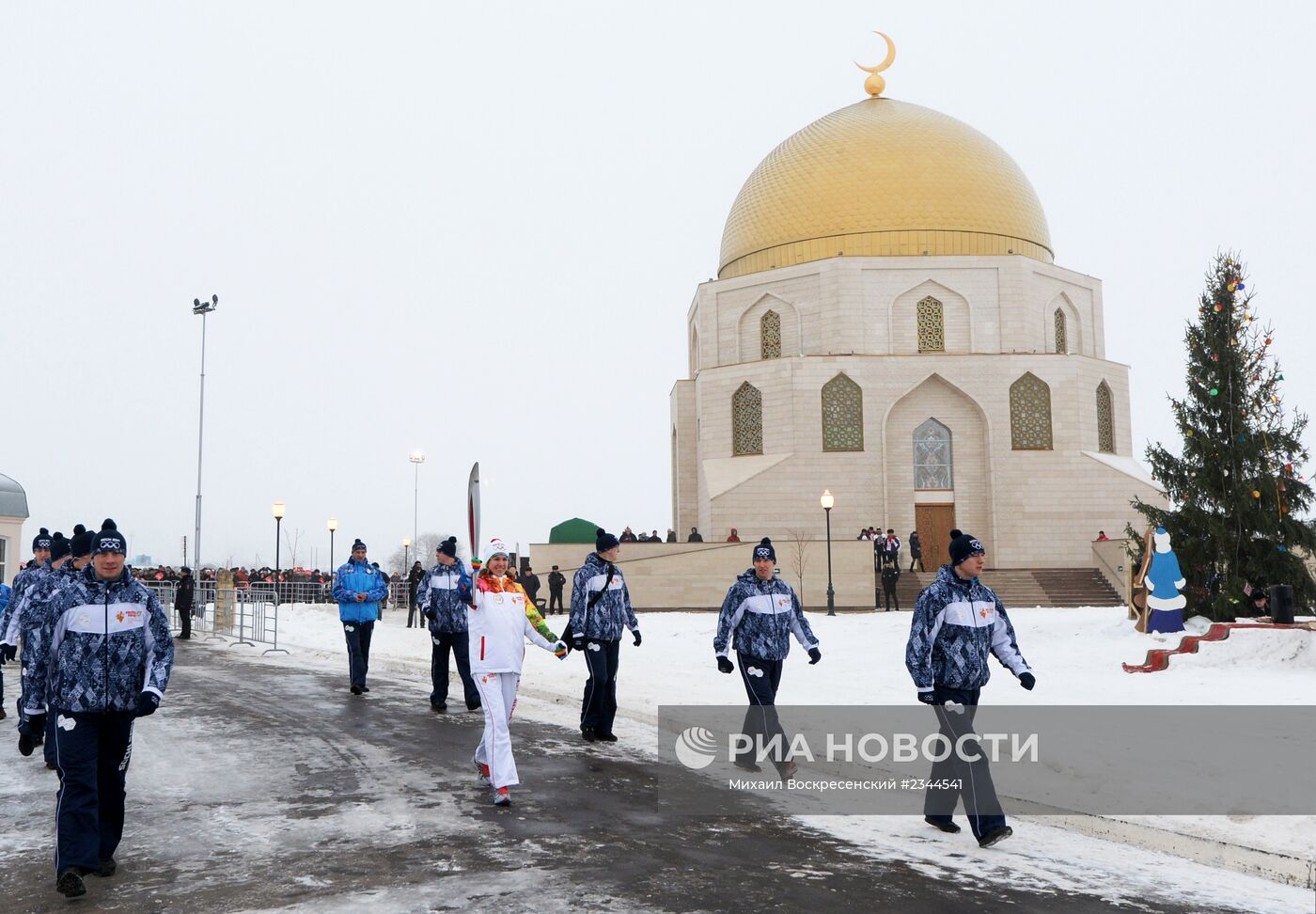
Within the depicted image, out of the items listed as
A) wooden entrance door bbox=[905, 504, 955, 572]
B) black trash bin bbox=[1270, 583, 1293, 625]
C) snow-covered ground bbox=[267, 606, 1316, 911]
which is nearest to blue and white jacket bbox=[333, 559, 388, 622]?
snow-covered ground bbox=[267, 606, 1316, 911]

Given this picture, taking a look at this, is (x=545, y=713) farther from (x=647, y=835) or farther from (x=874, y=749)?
(x=647, y=835)

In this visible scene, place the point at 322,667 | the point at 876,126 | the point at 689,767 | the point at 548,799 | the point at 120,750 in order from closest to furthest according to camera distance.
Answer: the point at 120,750
the point at 548,799
the point at 689,767
the point at 322,667
the point at 876,126

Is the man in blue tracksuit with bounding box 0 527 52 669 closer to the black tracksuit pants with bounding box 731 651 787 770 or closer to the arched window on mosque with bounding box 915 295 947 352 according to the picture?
the black tracksuit pants with bounding box 731 651 787 770

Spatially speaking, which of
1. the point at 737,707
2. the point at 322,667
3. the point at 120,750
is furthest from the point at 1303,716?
the point at 322,667

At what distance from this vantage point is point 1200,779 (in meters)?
7.55

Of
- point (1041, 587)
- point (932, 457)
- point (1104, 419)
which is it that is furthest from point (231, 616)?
point (1104, 419)

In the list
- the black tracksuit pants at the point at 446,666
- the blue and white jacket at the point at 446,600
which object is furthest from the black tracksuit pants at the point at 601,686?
the blue and white jacket at the point at 446,600

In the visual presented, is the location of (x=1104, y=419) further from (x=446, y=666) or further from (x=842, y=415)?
(x=446, y=666)

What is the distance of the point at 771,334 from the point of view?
133 ft

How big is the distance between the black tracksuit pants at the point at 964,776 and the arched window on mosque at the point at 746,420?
3182 cm

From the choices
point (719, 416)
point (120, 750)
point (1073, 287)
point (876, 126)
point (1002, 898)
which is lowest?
point (1002, 898)

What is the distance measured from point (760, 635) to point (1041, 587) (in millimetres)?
26459

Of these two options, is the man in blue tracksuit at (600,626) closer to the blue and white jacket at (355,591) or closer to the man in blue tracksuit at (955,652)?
the man in blue tracksuit at (955,652)

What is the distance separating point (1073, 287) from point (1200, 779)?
3609 cm
